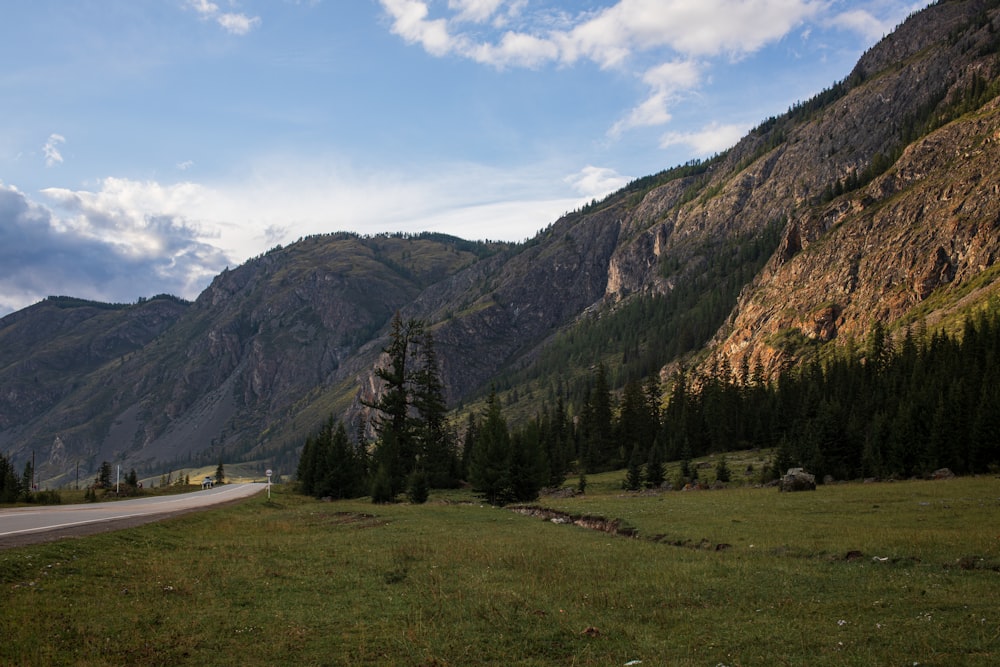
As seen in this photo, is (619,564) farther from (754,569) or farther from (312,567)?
(312,567)

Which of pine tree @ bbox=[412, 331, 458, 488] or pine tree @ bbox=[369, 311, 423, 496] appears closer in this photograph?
pine tree @ bbox=[369, 311, 423, 496]

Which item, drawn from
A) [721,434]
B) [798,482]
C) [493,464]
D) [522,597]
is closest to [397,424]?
[493,464]

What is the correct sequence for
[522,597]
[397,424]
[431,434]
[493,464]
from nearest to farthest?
1. [522,597]
2. [493,464]
3. [397,424]
4. [431,434]

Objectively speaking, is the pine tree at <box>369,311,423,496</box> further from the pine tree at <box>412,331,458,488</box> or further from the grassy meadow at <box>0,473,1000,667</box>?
the grassy meadow at <box>0,473,1000,667</box>

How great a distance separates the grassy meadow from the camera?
42.2 ft

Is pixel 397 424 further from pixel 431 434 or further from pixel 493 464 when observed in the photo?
pixel 493 464

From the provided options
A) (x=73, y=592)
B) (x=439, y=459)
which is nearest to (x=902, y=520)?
(x=73, y=592)

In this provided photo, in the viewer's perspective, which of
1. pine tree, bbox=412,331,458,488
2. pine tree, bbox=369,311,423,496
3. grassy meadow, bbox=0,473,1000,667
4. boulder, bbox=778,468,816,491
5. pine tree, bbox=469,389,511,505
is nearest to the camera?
grassy meadow, bbox=0,473,1000,667

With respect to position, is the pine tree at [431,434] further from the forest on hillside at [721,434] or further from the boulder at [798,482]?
→ the boulder at [798,482]

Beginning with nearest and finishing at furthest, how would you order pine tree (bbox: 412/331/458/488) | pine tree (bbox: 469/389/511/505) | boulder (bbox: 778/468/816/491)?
boulder (bbox: 778/468/816/491) < pine tree (bbox: 469/389/511/505) < pine tree (bbox: 412/331/458/488)

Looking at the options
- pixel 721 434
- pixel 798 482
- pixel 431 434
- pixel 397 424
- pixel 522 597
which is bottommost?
pixel 798 482

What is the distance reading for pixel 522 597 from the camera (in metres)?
17.9

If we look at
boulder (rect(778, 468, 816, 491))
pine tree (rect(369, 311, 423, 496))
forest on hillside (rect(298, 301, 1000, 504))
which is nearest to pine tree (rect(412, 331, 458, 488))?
forest on hillside (rect(298, 301, 1000, 504))

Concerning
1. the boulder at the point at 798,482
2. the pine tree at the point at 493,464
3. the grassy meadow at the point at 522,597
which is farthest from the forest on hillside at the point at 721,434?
the grassy meadow at the point at 522,597
